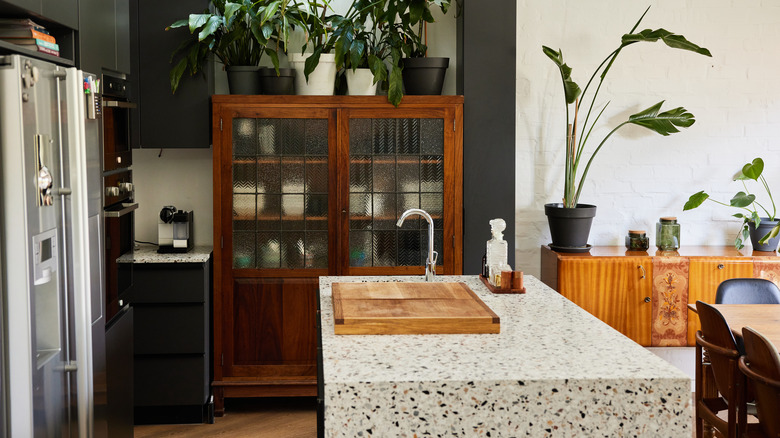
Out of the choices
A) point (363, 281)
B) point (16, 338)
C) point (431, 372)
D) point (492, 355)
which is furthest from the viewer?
point (363, 281)

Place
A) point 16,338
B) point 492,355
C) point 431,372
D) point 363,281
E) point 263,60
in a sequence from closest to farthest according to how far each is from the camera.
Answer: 1. point 431,372
2. point 492,355
3. point 16,338
4. point 363,281
5. point 263,60

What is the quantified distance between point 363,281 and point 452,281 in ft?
1.14

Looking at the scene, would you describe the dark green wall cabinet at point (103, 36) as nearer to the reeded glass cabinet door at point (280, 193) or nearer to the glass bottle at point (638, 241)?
the reeded glass cabinet door at point (280, 193)

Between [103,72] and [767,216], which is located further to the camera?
[767,216]

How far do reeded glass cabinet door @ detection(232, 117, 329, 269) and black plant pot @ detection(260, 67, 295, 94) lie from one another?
6.7 inches

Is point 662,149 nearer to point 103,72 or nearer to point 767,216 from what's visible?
point 767,216

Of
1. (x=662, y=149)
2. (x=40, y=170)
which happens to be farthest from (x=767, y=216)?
(x=40, y=170)

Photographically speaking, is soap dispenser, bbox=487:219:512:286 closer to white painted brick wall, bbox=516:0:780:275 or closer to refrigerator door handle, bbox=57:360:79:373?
refrigerator door handle, bbox=57:360:79:373

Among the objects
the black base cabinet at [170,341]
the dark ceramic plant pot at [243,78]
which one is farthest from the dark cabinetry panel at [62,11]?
the black base cabinet at [170,341]

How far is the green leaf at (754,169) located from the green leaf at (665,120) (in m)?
0.45

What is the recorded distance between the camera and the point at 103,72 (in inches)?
127

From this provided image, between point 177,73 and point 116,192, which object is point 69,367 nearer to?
point 116,192

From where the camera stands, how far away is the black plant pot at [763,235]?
4410 millimetres

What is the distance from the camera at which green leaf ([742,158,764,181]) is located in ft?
14.5
